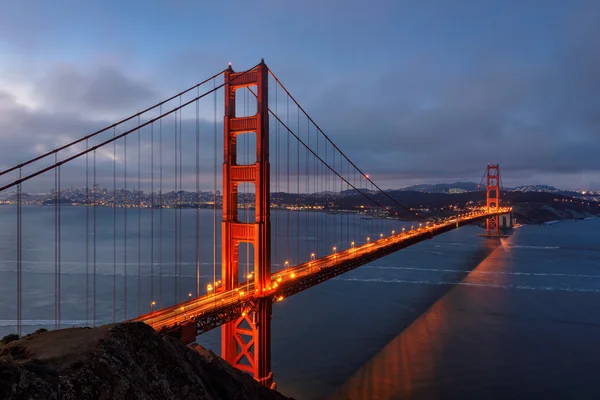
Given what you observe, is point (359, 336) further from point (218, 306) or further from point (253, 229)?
point (218, 306)

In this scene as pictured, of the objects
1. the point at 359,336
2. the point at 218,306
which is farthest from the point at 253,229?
the point at 359,336

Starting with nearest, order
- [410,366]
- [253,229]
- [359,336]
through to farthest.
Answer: [253,229] → [410,366] → [359,336]

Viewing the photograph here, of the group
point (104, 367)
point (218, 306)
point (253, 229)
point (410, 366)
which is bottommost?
point (410, 366)

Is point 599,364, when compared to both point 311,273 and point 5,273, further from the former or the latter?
point 5,273

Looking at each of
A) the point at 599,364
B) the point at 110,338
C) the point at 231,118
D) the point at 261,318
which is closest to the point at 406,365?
the point at 261,318

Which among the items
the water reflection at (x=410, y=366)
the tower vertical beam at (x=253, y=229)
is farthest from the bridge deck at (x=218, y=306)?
the water reflection at (x=410, y=366)

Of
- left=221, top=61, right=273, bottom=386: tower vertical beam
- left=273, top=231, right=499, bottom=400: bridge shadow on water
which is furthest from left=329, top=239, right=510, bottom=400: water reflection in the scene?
left=221, top=61, right=273, bottom=386: tower vertical beam
